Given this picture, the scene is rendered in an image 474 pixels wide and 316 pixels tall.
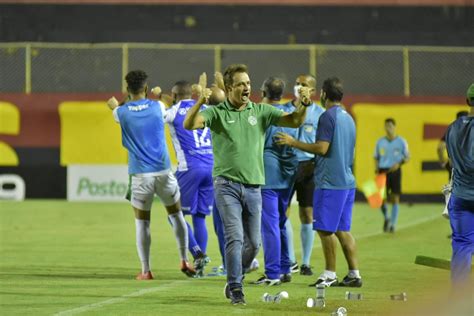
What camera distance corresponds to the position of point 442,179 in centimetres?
2903

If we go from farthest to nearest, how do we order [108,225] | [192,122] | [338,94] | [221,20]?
[221,20], [108,225], [338,94], [192,122]

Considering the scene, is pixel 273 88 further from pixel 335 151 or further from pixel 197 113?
pixel 197 113

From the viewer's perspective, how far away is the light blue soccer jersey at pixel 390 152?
2306cm

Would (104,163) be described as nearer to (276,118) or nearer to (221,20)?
(221,20)

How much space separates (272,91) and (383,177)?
1046 centimetres

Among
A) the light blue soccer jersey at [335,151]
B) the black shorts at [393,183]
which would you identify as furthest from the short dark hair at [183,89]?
the black shorts at [393,183]

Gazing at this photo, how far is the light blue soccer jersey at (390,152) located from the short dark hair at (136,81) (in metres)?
10.4

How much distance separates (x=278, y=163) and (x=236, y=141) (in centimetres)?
226

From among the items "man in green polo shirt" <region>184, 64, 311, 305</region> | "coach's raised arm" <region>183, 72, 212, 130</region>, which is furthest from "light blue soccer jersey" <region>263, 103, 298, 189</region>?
"coach's raised arm" <region>183, 72, 212, 130</region>

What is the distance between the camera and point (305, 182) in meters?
14.4

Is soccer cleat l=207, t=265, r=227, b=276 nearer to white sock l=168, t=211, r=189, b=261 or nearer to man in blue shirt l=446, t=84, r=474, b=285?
white sock l=168, t=211, r=189, b=261

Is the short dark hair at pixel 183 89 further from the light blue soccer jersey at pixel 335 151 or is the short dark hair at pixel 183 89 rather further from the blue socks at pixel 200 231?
the light blue soccer jersey at pixel 335 151

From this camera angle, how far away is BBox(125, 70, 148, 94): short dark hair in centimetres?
1345

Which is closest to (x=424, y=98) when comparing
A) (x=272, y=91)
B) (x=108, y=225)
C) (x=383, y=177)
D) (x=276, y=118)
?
(x=383, y=177)
